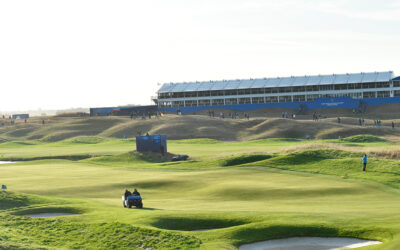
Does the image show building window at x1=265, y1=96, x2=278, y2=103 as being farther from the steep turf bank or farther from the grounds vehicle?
the grounds vehicle

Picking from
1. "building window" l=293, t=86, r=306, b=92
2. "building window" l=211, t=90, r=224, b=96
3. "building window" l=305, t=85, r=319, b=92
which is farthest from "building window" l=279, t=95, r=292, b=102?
"building window" l=211, t=90, r=224, b=96

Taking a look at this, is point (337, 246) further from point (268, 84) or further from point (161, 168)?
point (268, 84)

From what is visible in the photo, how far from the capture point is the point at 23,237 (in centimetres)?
2595

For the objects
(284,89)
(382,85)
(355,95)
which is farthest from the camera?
(284,89)

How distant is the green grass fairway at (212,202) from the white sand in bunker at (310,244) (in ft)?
1.21

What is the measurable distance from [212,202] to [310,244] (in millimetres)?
13476

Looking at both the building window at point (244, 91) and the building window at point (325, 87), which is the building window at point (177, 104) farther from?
the building window at point (325, 87)

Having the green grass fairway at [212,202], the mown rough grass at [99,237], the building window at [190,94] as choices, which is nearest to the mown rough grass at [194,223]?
the green grass fairway at [212,202]

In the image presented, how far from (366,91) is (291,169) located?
362ft

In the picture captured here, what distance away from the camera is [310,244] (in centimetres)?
2453

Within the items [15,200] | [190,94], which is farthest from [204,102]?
[15,200]

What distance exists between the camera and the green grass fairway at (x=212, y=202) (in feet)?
83.1

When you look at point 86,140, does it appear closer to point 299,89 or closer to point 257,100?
point 257,100

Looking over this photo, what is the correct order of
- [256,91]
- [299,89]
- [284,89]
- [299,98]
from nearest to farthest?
[299,89], [299,98], [284,89], [256,91]
